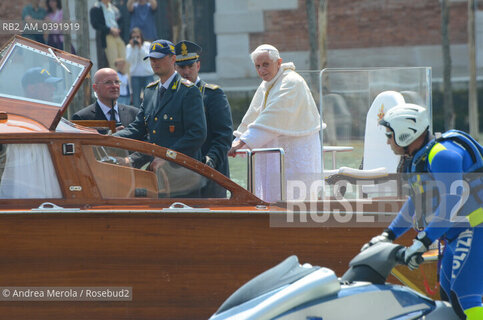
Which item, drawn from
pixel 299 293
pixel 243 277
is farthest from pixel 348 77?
pixel 299 293

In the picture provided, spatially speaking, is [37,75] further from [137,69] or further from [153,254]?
[137,69]

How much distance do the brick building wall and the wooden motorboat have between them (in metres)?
17.0

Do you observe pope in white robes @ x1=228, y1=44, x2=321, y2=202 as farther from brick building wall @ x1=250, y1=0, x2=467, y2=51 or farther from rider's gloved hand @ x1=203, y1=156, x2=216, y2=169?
brick building wall @ x1=250, y1=0, x2=467, y2=51

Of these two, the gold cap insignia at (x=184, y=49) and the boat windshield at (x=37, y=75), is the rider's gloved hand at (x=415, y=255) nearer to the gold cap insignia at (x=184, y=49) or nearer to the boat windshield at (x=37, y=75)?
the boat windshield at (x=37, y=75)

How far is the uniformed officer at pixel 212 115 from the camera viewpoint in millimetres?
7637

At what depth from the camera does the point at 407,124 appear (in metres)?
4.75

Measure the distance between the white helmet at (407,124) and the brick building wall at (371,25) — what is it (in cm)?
1854

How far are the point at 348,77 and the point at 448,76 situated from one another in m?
11.8

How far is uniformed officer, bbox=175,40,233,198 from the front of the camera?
764 centimetres

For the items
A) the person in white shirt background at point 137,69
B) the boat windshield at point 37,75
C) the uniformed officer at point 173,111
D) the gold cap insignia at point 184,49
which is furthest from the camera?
the person in white shirt background at point 137,69

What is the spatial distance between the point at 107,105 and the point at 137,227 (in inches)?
110

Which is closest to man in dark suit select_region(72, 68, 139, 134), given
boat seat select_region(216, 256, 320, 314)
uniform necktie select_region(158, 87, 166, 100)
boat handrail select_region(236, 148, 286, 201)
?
uniform necktie select_region(158, 87, 166, 100)

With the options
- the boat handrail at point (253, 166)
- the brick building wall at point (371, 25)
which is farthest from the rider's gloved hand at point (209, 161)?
the brick building wall at point (371, 25)

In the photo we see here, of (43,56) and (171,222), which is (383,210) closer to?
(171,222)
